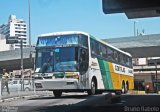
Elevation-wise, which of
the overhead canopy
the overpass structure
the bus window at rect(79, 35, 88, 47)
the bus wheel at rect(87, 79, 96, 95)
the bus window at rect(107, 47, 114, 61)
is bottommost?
the bus wheel at rect(87, 79, 96, 95)

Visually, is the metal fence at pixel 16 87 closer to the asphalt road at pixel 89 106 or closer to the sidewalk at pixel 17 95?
the sidewalk at pixel 17 95

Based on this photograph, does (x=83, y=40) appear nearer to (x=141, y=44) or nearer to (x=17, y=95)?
(x=17, y=95)

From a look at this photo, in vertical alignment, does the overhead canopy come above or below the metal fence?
above

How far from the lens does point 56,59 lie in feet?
72.5

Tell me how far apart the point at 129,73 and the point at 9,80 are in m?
13.7

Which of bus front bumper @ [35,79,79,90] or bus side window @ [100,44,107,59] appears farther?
bus side window @ [100,44,107,59]

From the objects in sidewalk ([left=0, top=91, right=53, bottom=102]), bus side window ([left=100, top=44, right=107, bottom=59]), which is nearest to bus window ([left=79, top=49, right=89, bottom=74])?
bus side window ([left=100, top=44, right=107, bottom=59])

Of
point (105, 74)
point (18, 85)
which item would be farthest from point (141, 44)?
point (18, 85)

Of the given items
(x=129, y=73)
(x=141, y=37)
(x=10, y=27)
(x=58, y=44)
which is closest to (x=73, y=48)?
(x=58, y=44)

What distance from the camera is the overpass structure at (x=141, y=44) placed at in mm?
56656

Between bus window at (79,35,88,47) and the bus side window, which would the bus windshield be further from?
the bus side window

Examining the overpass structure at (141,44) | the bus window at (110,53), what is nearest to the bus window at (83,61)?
the bus window at (110,53)

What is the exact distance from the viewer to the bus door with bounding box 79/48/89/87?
876 inches

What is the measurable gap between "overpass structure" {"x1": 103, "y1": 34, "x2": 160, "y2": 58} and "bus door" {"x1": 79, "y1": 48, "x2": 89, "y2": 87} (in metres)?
34.6
